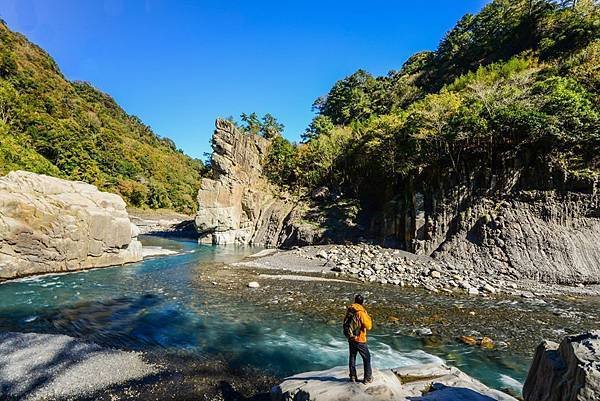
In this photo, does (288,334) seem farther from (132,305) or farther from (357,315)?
(132,305)

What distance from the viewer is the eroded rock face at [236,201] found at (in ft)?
135

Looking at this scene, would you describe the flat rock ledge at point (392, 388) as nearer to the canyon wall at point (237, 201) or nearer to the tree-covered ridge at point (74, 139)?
the canyon wall at point (237, 201)

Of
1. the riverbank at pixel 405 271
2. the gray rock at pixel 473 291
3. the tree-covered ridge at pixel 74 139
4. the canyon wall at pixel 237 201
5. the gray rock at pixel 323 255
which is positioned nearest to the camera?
the gray rock at pixel 473 291

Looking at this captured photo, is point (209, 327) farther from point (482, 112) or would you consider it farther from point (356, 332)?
point (482, 112)

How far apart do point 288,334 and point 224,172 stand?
3368 centimetres

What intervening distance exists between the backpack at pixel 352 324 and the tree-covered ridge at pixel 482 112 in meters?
21.6

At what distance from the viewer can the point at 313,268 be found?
78.2 ft

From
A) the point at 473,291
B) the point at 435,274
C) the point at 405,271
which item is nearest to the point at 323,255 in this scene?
the point at 405,271

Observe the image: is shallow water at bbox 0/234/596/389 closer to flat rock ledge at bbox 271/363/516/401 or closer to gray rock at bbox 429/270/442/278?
flat rock ledge at bbox 271/363/516/401

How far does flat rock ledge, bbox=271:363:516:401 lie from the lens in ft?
20.2

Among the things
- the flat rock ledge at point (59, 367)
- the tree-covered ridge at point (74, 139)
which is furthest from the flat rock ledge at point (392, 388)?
the tree-covered ridge at point (74, 139)

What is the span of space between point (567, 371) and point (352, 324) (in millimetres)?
3597

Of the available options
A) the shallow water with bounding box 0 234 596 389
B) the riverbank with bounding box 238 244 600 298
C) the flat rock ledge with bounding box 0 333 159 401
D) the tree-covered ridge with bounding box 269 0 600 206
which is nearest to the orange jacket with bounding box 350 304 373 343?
the shallow water with bounding box 0 234 596 389

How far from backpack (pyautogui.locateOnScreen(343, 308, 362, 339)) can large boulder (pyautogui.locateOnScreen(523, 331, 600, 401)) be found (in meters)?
2.98
